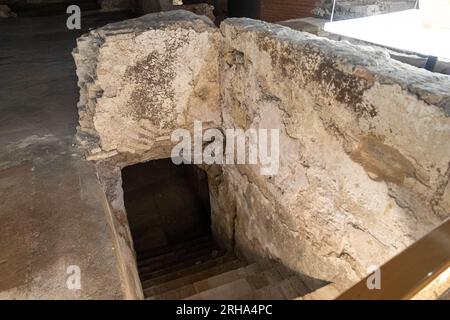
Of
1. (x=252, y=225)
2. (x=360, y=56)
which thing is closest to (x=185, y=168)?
(x=252, y=225)

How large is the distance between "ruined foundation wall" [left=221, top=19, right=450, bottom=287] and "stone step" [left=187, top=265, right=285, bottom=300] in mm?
149

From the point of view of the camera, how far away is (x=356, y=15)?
11.5 feet

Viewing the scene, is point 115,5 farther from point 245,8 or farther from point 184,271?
point 184,271

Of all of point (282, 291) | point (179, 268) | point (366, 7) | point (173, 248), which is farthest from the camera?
point (173, 248)

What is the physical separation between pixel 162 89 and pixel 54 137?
99 centimetres

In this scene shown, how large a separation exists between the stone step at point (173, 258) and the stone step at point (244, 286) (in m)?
1.45

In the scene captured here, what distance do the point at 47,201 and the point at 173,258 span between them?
2283 mm

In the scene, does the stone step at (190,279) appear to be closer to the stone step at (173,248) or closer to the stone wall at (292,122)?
the stone wall at (292,122)

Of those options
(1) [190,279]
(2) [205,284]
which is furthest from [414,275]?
(1) [190,279]

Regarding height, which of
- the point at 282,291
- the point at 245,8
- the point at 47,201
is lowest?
the point at 282,291

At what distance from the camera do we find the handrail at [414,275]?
600 mm

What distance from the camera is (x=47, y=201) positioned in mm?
2037

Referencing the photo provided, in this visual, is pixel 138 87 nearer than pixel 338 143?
No

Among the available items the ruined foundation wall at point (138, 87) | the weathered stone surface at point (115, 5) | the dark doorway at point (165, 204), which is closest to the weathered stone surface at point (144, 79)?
the ruined foundation wall at point (138, 87)
